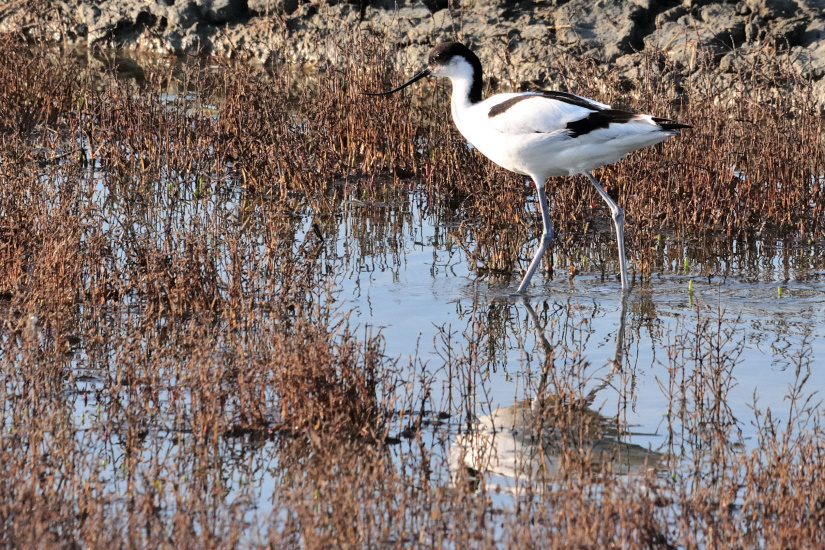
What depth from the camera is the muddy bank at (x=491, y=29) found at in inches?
404

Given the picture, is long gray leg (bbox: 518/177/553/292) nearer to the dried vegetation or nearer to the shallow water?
the shallow water

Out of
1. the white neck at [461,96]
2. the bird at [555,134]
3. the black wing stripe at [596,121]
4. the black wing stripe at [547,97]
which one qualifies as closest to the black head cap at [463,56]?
the white neck at [461,96]

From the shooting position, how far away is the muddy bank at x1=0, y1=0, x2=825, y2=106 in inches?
404

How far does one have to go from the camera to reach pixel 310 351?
4.08 m

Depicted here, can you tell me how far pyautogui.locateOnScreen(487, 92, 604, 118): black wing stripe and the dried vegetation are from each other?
809 mm

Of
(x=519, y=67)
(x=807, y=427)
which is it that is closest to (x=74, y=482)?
(x=807, y=427)

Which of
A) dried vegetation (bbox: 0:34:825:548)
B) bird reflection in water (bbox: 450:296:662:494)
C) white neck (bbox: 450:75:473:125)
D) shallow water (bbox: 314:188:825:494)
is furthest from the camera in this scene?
white neck (bbox: 450:75:473:125)

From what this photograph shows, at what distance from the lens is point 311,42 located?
489 inches

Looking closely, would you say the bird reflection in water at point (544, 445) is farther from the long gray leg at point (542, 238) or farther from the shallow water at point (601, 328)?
the long gray leg at point (542, 238)

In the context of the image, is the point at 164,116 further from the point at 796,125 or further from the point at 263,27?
the point at 796,125

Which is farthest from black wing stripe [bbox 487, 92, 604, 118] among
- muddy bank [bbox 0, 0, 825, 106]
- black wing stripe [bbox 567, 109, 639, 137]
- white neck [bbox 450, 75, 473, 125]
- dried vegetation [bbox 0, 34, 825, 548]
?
muddy bank [bbox 0, 0, 825, 106]

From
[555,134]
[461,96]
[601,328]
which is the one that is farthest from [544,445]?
[461,96]

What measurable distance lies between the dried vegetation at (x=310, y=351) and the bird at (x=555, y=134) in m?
0.55

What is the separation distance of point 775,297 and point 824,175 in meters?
2.26
